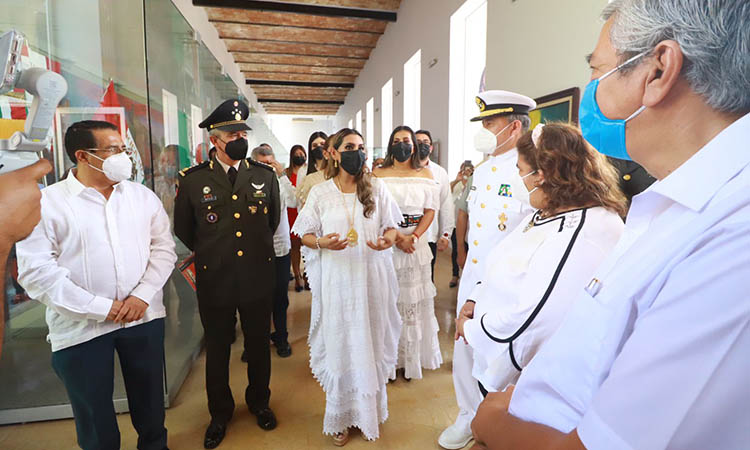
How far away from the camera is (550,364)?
2.44ft

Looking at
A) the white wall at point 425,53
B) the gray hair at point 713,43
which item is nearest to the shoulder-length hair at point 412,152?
the gray hair at point 713,43

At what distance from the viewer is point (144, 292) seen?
1.91m

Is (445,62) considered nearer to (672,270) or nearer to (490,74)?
(490,74)

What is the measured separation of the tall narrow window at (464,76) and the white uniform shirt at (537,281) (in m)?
5.06

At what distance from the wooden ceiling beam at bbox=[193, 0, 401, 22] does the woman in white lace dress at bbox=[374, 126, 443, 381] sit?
6717mm

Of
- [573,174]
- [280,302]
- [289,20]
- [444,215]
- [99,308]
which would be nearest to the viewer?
[573,174]

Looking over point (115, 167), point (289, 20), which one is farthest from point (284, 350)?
point (289, 20)

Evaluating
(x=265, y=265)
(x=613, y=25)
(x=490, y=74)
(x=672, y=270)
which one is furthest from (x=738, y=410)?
(x=490, y=74)

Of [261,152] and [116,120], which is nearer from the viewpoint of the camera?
[116,120]

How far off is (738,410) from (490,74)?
524cm

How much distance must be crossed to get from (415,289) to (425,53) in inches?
238

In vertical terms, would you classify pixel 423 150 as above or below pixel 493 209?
above

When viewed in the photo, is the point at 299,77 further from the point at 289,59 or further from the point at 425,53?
the point at 425,53

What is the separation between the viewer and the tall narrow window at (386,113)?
10.9 m
